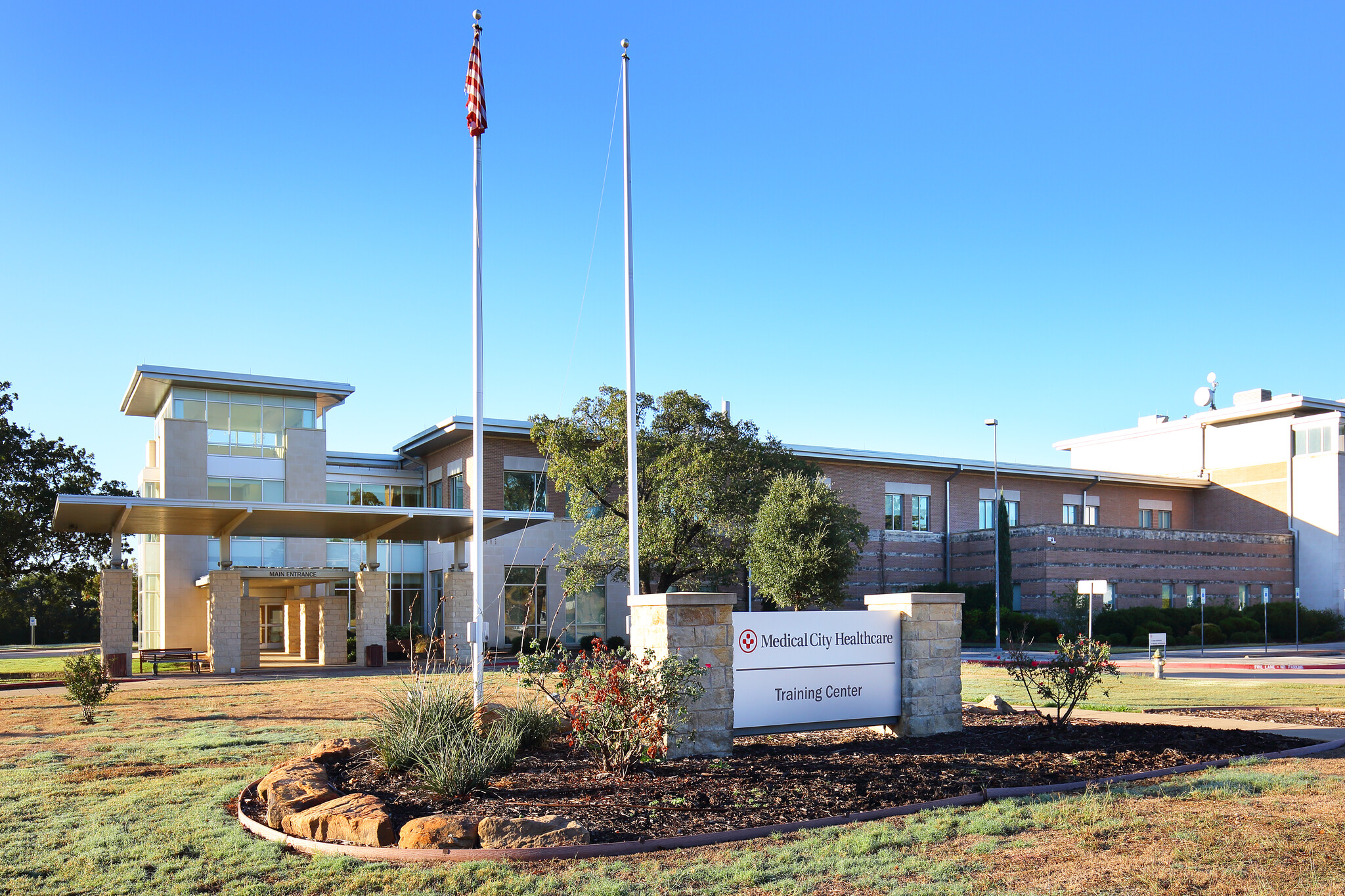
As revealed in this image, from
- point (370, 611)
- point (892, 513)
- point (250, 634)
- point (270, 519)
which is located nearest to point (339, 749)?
point (370, 611)

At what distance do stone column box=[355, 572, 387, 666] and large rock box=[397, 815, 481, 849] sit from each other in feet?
85.8

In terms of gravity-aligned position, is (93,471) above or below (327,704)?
above

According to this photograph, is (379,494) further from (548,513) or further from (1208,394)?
(1208,394)

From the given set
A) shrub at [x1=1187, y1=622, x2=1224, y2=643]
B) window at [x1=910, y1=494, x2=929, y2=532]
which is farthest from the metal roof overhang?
shrub at [x1=1187, y1=622, x2=1224, y2=643]

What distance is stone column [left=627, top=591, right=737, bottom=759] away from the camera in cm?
1015

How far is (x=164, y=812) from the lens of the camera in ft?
27.6

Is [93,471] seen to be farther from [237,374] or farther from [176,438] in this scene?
[237,374]

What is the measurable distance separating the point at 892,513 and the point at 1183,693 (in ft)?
105

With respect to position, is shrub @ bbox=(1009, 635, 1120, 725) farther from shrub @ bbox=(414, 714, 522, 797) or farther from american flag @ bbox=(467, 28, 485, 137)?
american flag @ bbox=(467, 28, 485, 137)

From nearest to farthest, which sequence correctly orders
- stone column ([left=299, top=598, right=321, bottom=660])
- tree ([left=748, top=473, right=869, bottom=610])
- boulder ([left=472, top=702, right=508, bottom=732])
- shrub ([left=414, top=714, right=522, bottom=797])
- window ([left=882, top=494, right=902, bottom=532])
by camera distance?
shrub ([left=414, top=714, right=522, bottom=797])
boulder ([left=472, top=702, right=508, bottom=732])
tree ([left=748, top=473, right=869, bottom=610])
stone column ([left=299, top=598, right=321, bottom=660])
window ([left=882, top=494, right=902, bottom=532])

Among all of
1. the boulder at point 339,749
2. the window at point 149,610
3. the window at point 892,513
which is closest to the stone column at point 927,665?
the boulder at point 339,749

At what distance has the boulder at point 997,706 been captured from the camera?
14.4m

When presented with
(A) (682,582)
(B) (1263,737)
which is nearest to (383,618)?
(A) (682,582)

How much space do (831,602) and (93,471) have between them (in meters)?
27.3
